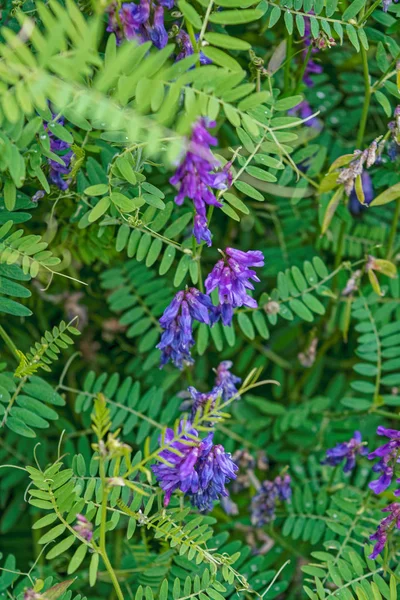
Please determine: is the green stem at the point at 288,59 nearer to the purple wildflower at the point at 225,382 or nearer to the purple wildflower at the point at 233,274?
the purple wildflower at the point at 233,274

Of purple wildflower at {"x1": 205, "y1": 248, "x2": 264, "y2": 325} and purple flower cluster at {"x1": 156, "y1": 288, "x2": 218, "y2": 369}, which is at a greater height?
purple wildflower at {"x1": 205, "y1": 248, "x2": 264, "y2": 325}

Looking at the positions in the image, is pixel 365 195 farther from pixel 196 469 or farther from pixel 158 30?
pixel 196 469

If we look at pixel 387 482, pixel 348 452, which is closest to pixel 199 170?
pixel 387 482

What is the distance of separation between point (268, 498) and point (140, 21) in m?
1.01

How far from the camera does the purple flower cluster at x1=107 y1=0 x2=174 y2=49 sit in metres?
1.16

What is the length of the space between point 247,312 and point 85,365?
19.7 inches

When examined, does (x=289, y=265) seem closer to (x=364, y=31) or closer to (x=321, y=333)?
(x=321, y=333)

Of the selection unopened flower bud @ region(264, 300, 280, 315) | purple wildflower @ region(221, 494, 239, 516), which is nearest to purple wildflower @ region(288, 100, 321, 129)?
unopened flower bud @ region(264, 300, 280, 315)

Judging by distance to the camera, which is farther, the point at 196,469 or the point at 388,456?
the point at 388,456

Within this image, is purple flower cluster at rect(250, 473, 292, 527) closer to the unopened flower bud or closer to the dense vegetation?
the dense vegetation

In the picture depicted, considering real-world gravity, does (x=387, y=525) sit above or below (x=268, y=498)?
above

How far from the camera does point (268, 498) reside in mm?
1602

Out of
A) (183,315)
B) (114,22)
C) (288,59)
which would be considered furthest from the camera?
(288,59)

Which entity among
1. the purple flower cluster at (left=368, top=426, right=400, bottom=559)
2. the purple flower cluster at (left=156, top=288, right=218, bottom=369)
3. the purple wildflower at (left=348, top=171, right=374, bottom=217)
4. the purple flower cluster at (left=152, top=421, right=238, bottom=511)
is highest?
the purple wildflower at (left=348, top=171, right=374, bottom=217)
